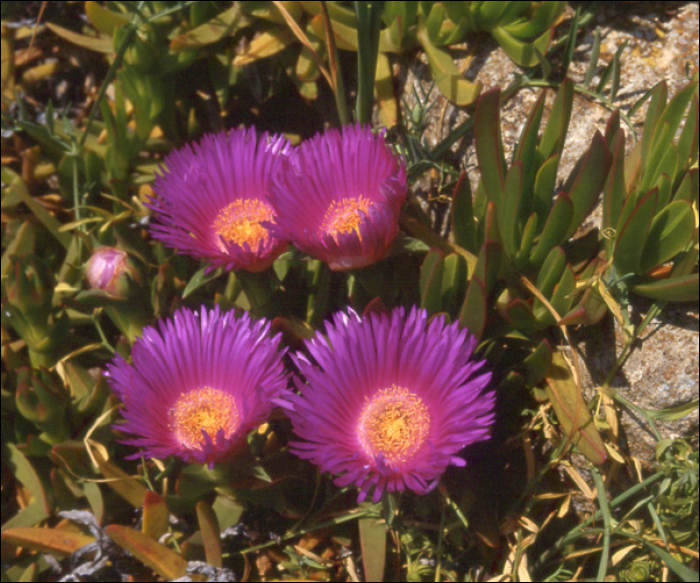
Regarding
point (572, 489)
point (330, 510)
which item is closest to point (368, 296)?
point (330, 510)

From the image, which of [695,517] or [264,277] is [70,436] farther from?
[695,517]

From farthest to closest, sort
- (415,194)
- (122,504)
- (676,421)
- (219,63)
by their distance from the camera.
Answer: (219,63)
(415,194)
(122,504)
(676,421)

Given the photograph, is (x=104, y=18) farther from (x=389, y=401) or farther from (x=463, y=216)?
(x=389, y=401)

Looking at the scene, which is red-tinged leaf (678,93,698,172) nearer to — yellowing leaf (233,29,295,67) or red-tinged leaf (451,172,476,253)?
red-tinged leaf (451,172,476,253)

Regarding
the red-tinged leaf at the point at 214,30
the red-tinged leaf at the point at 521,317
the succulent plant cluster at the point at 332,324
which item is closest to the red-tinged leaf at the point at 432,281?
the succulent plant cluster at the point at 332,324

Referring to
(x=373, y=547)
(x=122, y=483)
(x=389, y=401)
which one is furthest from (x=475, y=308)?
(x=122, y=483)

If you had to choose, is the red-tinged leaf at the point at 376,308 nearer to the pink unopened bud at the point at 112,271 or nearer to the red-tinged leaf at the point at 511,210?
the red-tinged leaf at the point at 511,210

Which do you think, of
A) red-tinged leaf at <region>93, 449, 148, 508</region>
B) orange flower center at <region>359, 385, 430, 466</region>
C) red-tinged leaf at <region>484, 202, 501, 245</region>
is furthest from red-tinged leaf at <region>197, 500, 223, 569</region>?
red-tinged leaf at <region>484, 202, 501, 245</region>

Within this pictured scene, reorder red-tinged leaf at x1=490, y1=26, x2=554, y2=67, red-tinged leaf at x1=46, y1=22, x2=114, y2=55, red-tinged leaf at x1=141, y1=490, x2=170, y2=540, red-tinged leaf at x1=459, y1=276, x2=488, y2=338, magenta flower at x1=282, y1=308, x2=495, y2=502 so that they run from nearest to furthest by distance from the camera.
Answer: magenta flower at x1=282, y1=308, x2=495, y2=502 < red-tinged leaf at x1=459, y1=276, x2=488, y2=338 < red-tinged leaf at x1=141, y1=490, x2=170, y2=540 < red-tinged leaf at x1=490, y1=26, x2=554, y2=67 < red-tinged leaf at x1=46, y1=22, x2=114, y2=55
